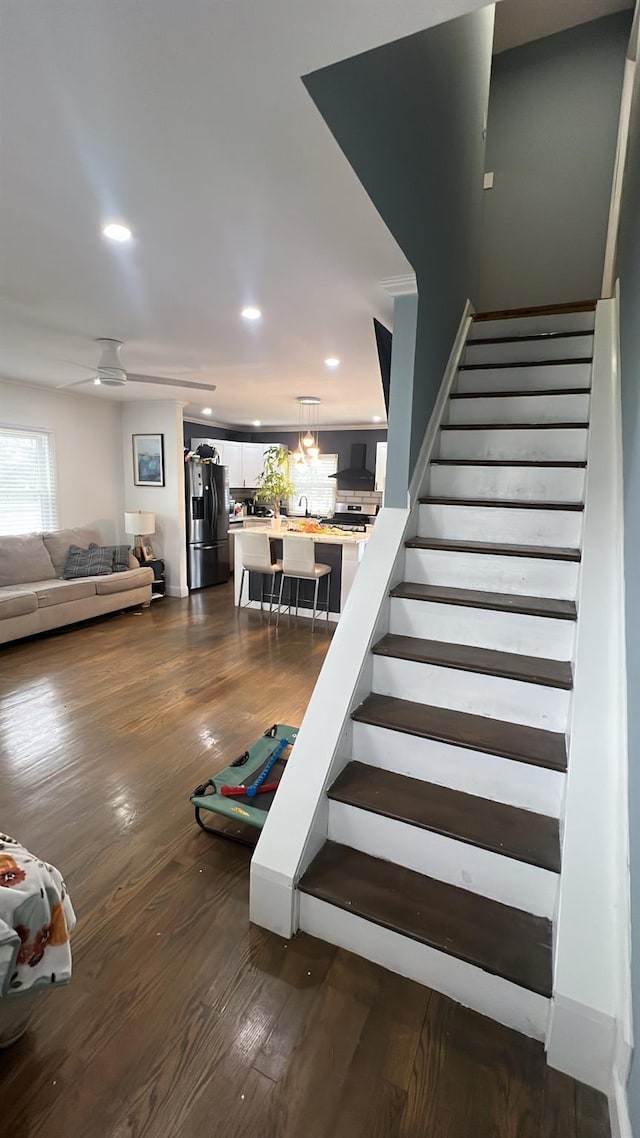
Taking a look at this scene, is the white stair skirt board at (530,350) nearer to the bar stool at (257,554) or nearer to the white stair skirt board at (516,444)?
the white stair skirt board at (516,444)

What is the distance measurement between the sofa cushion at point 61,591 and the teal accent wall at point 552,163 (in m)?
4.68

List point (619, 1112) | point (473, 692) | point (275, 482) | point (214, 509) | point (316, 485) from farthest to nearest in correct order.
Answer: point (316, 485) < point (275, 482) < point (214, 509) < point (473, 692) < point (619, 1112)

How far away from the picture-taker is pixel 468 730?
66.7 inches

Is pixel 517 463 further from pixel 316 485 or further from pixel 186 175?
pixel 316 485

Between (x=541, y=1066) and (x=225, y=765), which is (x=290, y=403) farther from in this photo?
(x=541, y=1066)

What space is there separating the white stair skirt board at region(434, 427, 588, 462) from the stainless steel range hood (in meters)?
5.22

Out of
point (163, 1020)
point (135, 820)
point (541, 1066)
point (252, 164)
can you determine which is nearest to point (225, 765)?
point (135, 820)

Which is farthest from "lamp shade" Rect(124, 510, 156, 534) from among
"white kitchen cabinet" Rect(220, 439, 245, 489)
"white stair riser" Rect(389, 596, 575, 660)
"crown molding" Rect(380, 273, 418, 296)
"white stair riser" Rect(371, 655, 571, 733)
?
"white stair riser" Rect(371, 655, 571, 733)

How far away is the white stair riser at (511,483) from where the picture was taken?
231 cm

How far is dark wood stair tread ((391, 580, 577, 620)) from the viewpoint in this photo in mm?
1867

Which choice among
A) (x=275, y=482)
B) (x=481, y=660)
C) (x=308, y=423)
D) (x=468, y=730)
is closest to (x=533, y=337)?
(x=481, y=660)

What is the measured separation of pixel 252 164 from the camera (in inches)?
58.3

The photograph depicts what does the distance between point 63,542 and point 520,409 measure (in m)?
4.81

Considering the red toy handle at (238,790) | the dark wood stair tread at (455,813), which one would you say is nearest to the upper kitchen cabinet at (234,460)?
the red toy handle at (238,790)
